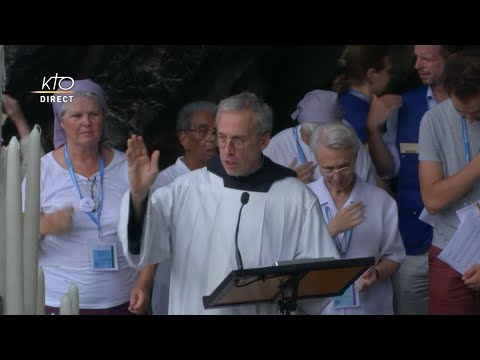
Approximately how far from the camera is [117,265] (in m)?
5.03

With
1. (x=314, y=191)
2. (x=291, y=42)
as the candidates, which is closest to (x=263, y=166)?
(x=314, y=191)

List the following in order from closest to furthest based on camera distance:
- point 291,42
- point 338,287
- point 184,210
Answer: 1. point 338,287
2. point 184,210
3. point 291,42

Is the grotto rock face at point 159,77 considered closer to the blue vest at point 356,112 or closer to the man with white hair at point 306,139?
the man with white hair at point 306,139

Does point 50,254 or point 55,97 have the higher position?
point 55,97

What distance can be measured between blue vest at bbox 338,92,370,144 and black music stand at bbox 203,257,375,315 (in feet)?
4.99

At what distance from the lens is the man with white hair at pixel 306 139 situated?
4.98 meters

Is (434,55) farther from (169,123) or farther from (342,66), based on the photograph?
(169,123)

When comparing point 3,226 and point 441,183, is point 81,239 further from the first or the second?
point 3,226

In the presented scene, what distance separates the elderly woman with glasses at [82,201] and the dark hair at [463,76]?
1.89 metres

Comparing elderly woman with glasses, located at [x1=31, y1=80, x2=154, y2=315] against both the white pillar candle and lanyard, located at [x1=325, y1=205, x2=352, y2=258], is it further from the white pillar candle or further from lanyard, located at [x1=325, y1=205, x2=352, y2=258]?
the white pillar candle

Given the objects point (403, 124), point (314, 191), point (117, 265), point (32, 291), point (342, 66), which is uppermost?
point (342, 66)

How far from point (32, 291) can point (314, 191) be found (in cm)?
361

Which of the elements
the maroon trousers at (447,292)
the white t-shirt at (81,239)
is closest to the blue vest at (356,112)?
the maroon trousers at (447,292)
